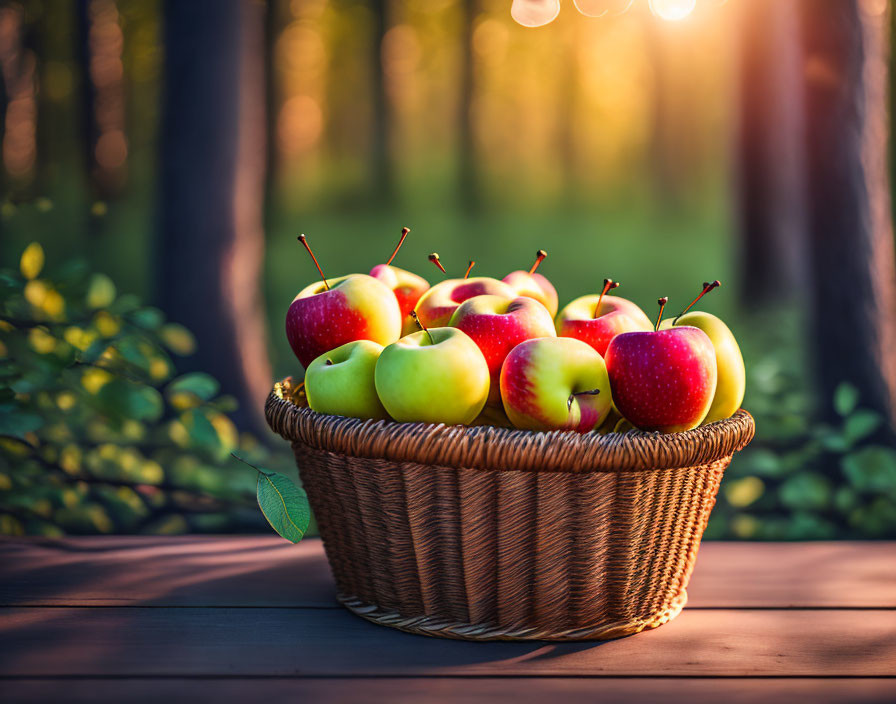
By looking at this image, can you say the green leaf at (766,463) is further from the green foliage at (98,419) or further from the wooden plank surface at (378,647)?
the green foliage at (98,419)

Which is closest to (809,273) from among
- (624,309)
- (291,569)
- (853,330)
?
(853,330)

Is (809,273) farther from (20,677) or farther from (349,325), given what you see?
(20,677)

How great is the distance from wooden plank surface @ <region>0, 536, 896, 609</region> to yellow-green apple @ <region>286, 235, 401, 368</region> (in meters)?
0.38

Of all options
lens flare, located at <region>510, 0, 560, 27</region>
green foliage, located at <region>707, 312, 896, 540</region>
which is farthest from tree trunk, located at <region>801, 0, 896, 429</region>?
lens flare, located at <region>510, 0, 560, 27</region>

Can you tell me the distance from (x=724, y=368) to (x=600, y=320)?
0.21 meters

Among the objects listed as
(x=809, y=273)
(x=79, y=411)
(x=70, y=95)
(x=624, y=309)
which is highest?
(x=70, y=95)

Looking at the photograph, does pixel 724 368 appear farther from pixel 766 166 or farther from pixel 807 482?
pixel 766 166

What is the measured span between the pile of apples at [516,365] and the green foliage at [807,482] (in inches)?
42.6

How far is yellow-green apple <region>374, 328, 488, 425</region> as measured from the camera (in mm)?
1157

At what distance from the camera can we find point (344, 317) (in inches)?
55.2

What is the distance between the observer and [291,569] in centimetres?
142

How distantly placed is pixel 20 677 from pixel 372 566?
0.46 metres

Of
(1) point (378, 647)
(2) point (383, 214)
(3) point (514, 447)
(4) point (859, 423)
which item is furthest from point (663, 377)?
(2) point (383, 214)

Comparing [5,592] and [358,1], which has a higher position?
[358,1]
